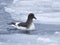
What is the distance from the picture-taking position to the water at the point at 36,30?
8992mm

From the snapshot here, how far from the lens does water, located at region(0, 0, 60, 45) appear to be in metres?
8.99

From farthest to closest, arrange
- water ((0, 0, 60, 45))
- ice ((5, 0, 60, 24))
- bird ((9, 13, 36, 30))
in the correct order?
ice ((5, 0, 60, 24)), bird ((9, 13, 36, 30)), water ((0, 0, 60, 45))

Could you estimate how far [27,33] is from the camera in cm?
1025

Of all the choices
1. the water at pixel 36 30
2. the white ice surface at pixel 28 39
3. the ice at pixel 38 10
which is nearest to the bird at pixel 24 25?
the water at pixel 36 30

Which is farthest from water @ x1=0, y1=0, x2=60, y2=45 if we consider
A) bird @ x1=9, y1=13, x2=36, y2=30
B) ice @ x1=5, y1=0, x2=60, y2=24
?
bird @ x1=9, y1=13, x2=36, y2=30

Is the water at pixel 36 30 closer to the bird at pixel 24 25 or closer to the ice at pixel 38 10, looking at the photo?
the ice at pixel 38 10

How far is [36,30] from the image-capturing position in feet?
34.4

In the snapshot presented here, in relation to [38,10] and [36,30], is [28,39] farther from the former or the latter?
[38,10]

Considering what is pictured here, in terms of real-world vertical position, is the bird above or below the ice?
below

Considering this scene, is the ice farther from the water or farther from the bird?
the bird

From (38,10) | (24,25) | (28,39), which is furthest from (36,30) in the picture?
(38,10)

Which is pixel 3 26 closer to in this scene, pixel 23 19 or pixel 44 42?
pixel 23 19

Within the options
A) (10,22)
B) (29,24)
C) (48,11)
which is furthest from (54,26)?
(48,11)

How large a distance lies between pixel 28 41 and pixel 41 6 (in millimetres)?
5458
